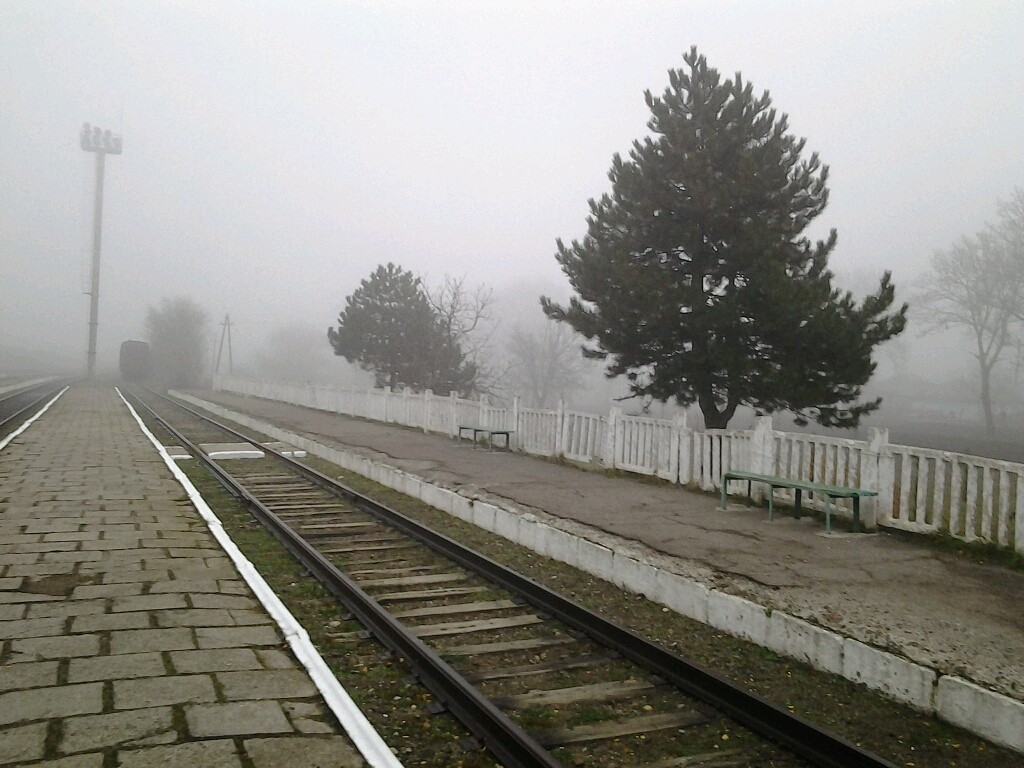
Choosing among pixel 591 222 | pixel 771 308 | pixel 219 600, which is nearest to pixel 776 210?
pixel 771 308

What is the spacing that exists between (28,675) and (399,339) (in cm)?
4304

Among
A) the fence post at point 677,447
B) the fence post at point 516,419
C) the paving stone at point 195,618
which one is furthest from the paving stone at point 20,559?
the fence post at point 516,419

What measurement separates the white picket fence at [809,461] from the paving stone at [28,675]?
7.59 meters

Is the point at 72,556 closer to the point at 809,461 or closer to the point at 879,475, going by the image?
the point at 809,461

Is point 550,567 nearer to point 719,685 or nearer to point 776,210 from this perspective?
point 719,685

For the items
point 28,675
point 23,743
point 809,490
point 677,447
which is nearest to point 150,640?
point 28,675

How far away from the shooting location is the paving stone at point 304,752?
11.4 ft

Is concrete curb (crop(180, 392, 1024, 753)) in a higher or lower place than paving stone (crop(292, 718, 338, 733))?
higher

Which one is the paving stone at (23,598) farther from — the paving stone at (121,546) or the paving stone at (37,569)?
the paving stone at (121,546)

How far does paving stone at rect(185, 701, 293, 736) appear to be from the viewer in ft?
12.2

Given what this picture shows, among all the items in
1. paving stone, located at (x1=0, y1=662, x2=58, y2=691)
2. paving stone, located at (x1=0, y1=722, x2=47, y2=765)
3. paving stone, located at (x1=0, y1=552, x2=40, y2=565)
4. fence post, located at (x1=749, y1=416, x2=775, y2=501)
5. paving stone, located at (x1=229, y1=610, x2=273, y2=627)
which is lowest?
paving stone, located at (x1=0, y1=552, x2=40, y2=565)

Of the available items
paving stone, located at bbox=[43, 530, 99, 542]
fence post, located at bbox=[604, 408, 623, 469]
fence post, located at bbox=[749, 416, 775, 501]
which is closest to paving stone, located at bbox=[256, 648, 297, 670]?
paving stone, located at bbox=[43, 530, 99, 542]

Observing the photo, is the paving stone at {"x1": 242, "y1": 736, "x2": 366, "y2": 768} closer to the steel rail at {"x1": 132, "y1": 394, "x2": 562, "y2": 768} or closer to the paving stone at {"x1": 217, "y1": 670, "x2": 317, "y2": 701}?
the paving stone at {"x1": 217, "y1": 670, "x2": 317, "y2": 701}

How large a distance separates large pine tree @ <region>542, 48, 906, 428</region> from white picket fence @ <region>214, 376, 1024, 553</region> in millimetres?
4913
